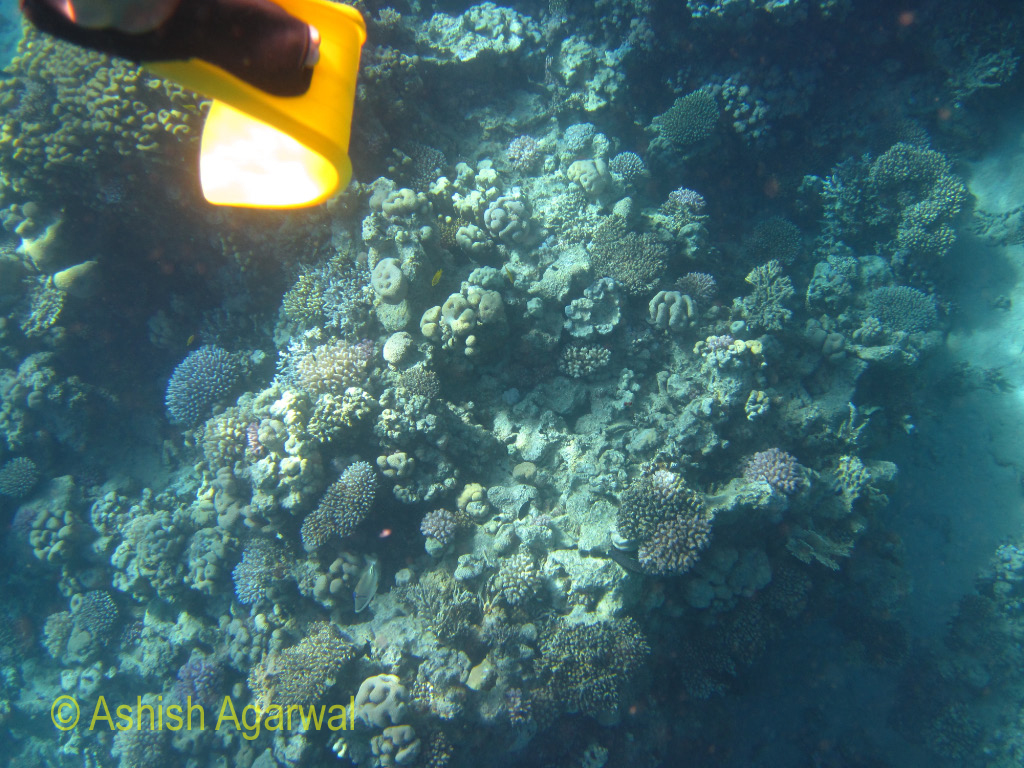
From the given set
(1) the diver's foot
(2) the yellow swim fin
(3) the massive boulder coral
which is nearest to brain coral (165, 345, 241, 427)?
(3) the massive boulder coral

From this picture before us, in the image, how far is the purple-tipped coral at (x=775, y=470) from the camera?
5.45 metres

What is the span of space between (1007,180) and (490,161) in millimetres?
9355

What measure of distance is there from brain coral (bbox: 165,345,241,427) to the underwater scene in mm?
47

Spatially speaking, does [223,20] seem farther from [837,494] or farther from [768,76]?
[768,76]

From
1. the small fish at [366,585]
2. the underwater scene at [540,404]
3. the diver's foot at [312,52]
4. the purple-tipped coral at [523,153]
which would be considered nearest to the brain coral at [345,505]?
the underwater scene at [540,404]

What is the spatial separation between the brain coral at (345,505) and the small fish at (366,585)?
1.82 ft

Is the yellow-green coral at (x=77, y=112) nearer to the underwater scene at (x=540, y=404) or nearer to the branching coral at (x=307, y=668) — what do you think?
the underwater scene at (x=540, y=404)

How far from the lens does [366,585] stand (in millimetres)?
5641

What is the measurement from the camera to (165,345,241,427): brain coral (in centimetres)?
685

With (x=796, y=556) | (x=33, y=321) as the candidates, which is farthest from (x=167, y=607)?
(x=796, y=556)

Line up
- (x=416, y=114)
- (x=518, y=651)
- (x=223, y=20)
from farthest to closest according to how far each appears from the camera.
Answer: (x=416, y=114), (x=518, y=651), (x=223, y=20)

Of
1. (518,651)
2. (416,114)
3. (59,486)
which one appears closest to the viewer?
(518,651)

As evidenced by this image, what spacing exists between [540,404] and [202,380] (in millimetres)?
5062

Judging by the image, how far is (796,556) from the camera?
5824 millimetres
